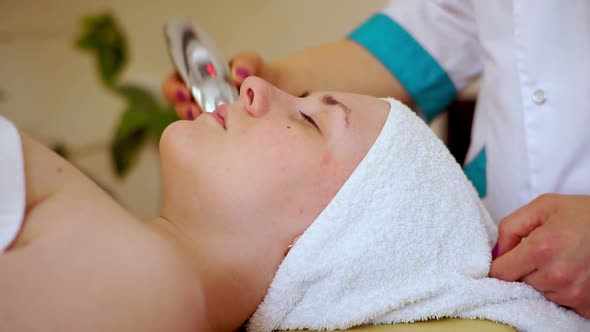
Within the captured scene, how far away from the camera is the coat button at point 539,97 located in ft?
2.69

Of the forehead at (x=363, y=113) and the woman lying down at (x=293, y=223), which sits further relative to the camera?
the forehead at (x=363, y=113)

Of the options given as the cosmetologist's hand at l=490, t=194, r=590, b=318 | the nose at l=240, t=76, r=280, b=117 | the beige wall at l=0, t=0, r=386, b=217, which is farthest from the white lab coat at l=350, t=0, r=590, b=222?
the beige wall at l=0, t=0, r=386, b=217

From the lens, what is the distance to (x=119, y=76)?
7.07ft

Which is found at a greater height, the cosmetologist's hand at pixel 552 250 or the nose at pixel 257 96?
the nose at pixel 257 96

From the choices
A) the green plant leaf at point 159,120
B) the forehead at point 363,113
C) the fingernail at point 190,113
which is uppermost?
the forehead at point 363,113

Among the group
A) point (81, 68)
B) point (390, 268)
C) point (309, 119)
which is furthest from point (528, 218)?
point (81, 68)

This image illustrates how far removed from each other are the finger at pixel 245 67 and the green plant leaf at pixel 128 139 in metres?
1.11

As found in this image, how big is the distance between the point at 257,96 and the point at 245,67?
22cm

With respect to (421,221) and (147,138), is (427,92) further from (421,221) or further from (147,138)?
(147,138)

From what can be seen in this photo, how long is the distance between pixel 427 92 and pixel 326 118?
41cm

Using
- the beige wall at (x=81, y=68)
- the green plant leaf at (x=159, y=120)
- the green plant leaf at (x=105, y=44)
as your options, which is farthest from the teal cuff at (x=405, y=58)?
the green plant leaf at (x=105, y=44)

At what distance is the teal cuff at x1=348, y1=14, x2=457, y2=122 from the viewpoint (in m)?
1.04

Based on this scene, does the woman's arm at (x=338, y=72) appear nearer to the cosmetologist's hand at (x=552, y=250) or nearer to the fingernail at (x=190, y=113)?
the fingernail at (x=190, y=113)

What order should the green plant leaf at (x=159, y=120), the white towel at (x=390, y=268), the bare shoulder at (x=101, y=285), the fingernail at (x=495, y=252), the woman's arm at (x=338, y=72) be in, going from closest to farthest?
the bare shoulder at (x=101, y=285) < the white towel at (x=390, y=268) < the fingernail at (x=495, y=252) < the woman's arm at (x=338, y=72) < the green plant leaf at (x=159, y=120)
